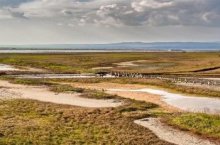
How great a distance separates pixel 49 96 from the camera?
5119 cm

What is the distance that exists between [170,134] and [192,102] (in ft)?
55.0

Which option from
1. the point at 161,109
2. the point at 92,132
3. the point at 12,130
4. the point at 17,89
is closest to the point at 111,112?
the point at 161,109

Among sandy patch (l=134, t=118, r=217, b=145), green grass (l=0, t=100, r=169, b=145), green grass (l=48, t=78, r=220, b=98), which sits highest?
green grass (l=0, t=100, r=169, b=145)

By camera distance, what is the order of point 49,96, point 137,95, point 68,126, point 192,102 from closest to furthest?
point 68,126, point 192,102, point 49,96, point 137,95

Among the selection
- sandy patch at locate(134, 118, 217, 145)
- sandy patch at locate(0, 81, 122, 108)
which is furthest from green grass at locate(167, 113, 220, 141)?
sandy patch at locate(0, 81, 122, 108)

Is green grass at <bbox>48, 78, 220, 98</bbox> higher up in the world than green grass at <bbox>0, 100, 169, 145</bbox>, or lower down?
lower down

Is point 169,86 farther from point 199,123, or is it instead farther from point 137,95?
point 199,123

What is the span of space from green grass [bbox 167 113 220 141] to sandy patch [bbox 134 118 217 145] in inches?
40.0

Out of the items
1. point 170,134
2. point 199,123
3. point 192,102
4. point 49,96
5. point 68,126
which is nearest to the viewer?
point 170,134

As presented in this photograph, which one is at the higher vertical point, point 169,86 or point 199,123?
point 199,123

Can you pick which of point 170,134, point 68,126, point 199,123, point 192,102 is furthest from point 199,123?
point 192,102

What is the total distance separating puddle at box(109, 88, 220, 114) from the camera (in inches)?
1622

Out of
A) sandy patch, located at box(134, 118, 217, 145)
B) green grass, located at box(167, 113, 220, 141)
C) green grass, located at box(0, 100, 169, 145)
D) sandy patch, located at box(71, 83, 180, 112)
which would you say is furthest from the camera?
sandy patch, located at box(71, 83, 180, 112)

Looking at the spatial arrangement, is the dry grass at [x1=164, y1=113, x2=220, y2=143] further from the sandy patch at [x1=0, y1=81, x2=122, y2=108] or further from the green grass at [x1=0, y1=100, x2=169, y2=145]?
the sandy patch at [x1=0, y1=81, x2=122, y2=108]
